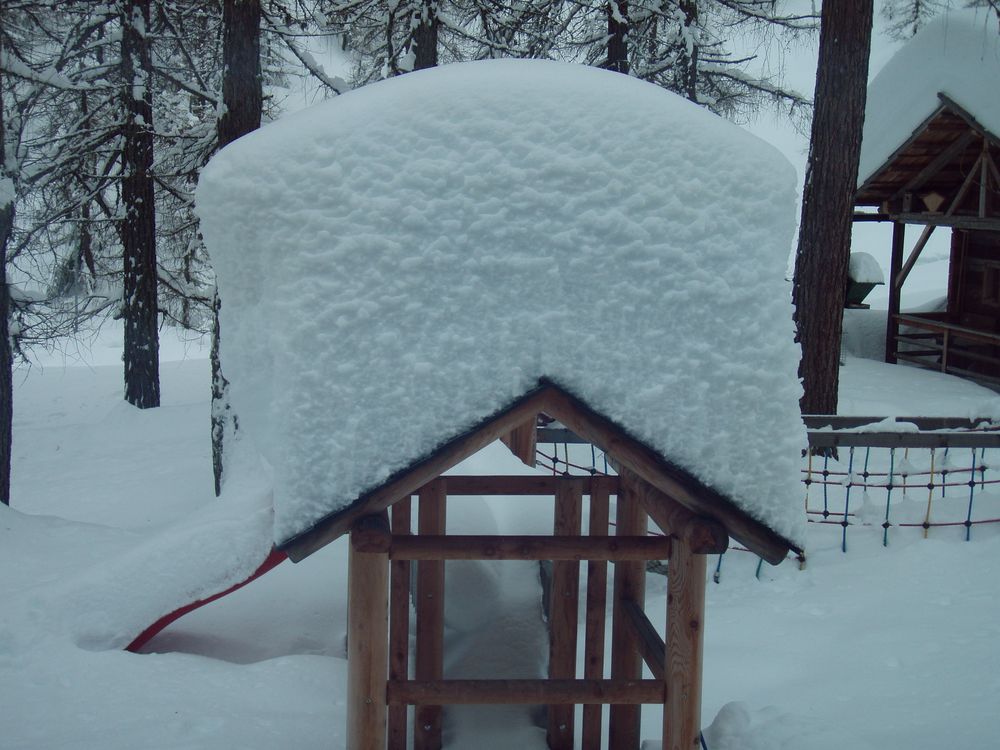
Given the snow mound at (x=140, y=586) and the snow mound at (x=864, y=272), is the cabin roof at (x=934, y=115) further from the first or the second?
the snow mound at (x=140, y=586)

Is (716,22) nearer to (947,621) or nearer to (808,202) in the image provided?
(808,202)

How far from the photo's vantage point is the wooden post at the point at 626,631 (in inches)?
175

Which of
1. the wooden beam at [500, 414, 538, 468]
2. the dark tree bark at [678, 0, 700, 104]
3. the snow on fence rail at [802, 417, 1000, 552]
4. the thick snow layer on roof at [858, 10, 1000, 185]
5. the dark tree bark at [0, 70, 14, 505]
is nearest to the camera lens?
the wooden beam at [500, 414, 538, 468]

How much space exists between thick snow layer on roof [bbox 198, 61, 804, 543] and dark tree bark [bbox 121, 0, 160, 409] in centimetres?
965

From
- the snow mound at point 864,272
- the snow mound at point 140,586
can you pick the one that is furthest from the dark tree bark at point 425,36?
the snow mound at point 864,272

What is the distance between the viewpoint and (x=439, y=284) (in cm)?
326

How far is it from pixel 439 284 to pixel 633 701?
1.88 m

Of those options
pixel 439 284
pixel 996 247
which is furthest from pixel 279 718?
pixel 996 247

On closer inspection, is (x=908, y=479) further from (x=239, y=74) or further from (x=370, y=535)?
(x=239, y=74)

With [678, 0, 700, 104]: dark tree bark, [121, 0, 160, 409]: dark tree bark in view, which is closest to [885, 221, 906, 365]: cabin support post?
[678, 0, 700, 104]: dark tree bark

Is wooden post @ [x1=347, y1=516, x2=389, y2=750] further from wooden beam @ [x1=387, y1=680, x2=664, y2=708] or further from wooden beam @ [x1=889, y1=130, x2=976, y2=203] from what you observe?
wooden beam @ [x1=889, y1=130, x2=976, y2=203]

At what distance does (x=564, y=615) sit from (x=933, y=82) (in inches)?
465

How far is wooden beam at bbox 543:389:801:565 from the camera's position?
10.7 ft

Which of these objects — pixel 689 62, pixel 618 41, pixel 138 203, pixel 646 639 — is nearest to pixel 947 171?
pixel 689 62
